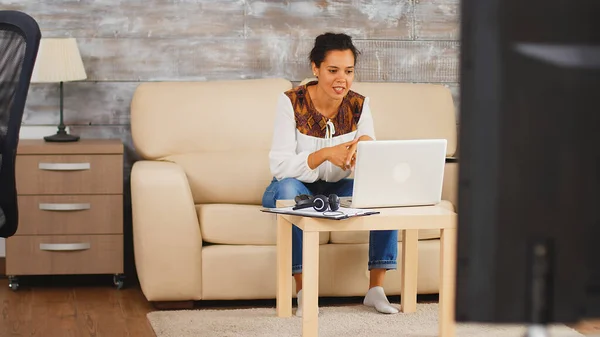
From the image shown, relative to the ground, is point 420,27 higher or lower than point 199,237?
higher

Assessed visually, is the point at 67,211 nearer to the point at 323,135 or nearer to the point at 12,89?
the point at 323,135

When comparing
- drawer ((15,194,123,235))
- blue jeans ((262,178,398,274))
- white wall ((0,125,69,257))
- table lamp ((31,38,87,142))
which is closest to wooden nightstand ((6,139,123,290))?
drawer ((15,194,123,235))

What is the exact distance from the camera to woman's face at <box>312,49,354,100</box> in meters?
3.29

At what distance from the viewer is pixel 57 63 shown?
152 inches

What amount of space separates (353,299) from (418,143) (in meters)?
1.06

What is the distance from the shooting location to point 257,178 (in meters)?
3.78

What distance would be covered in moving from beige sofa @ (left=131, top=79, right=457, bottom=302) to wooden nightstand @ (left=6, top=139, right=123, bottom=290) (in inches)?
8.2

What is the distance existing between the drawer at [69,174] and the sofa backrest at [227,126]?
19cm

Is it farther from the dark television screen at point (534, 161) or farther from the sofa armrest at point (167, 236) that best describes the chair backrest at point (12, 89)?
the dark television screen at point (534, 161)

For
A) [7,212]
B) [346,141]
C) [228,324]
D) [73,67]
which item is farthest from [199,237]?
[7,212]

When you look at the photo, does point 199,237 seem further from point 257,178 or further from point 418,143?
point 418,143

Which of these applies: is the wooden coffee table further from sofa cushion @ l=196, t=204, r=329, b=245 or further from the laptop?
sofa cushion @ l=196, t=204, r=329, b=245

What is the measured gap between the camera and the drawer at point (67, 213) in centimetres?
375

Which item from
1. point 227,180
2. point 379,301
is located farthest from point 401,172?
point 227,180
